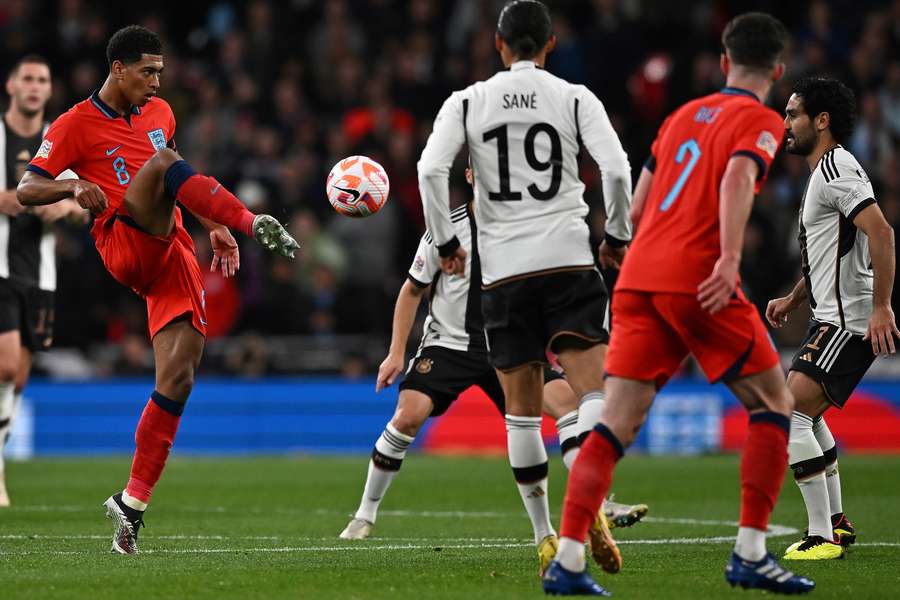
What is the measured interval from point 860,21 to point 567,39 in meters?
3.96

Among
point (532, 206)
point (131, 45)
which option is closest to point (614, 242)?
point (532, 206)

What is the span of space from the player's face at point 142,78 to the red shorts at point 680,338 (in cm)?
322

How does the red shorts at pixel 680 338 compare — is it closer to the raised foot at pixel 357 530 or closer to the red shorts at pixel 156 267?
the red shorts at pixel 156 267

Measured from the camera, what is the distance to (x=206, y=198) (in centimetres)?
755

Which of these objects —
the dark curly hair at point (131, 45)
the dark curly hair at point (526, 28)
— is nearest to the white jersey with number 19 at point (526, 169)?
the dark curly hair at point (526, 28)

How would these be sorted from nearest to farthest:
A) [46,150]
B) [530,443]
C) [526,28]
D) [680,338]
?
[680,338], [526,28], [530,443], [46,150]

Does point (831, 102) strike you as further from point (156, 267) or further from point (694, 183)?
point (156, 267)

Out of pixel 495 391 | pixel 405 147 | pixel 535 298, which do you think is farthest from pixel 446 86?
pixel 535 298

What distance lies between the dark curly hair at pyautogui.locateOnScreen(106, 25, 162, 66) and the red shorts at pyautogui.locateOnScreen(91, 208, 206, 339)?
0.87 meters

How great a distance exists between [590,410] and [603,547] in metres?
0.73

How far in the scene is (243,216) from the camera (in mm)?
7523

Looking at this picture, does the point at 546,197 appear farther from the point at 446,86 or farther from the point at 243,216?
the point at 446,86

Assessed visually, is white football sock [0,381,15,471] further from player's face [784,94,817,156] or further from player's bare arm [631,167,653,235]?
player's bare arm [631,167,653,235]

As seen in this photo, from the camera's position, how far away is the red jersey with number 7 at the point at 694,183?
601cm
